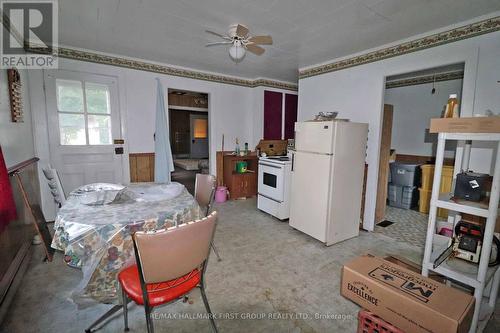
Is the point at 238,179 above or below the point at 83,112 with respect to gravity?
below

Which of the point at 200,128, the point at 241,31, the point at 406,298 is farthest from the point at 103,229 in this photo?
the point at 200,128

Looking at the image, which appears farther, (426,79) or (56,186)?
(426,79)

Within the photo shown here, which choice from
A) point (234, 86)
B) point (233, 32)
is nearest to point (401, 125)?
point (234, 86)

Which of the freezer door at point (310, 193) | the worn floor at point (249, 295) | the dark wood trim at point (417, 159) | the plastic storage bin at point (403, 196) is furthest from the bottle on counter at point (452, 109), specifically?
the dark wood trim at point (417, 159)

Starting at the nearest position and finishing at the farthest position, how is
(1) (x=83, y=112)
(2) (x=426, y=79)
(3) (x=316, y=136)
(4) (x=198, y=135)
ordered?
(3) (x=316, y=136) < (1) (x=83, y=112) < (2) (x=426, y=79) < (4) (x=198, y=135)

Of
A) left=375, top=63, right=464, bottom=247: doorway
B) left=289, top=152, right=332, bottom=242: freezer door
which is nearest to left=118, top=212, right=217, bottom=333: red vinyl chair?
left=289, top=152, right=332, bottom=242: freezer door

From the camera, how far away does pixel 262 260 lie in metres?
2.47

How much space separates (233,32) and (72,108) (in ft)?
8.61

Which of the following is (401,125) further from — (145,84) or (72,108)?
(72,108)

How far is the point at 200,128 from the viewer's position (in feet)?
30.1

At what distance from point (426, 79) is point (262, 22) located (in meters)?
3.82

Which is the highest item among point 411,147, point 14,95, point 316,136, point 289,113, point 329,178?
point 289,113

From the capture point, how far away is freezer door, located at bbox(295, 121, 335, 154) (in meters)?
2.62

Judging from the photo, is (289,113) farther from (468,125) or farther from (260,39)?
(468,125)
